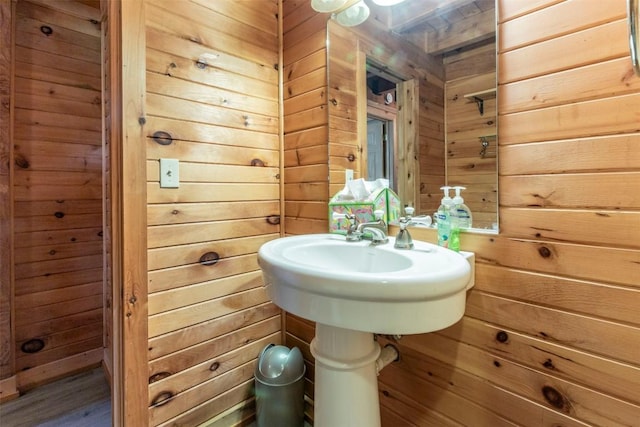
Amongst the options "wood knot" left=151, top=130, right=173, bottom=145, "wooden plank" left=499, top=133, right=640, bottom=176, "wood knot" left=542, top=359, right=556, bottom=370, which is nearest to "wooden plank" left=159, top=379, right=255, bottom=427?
"wood knot" left=151, top=130, right=173, bottom=145

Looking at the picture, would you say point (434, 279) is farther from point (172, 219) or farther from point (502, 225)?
point (172, 219)

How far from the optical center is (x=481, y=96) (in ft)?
3.13

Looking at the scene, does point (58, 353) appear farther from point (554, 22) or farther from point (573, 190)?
point (554, 22)

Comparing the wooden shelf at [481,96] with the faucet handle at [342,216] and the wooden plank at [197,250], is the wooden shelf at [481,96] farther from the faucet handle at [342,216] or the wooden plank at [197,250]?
the wooden plank at [197,250]

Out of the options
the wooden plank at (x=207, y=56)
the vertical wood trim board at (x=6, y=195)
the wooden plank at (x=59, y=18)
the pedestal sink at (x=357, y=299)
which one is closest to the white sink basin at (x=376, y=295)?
the pedestal sink at (x=357, y=299)

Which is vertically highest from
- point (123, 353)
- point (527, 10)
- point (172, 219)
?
point (527, 10)

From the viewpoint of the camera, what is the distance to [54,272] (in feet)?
5.84

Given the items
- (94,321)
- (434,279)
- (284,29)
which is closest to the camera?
(434,279)

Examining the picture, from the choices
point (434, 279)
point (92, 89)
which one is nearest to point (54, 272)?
point (92, 89)

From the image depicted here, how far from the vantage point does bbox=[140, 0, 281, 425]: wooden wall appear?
113 cm

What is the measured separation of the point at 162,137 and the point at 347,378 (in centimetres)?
105

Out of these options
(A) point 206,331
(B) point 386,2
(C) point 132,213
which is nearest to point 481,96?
(B) point 386,2

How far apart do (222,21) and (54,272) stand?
174 centimetres

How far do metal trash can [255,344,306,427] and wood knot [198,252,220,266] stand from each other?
493 millimetres
